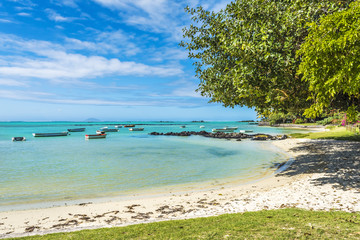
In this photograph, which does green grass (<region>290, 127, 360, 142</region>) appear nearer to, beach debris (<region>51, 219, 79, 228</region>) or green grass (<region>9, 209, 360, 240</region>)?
green grass (<region>9, 209, 360, 240</region>)

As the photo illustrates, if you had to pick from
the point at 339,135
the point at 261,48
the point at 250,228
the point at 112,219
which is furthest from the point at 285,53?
the point at 339,135

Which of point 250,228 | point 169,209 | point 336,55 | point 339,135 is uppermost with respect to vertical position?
point 336,55

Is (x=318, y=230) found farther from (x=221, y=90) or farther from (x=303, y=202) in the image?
(x=221, y=90)

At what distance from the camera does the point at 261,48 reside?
1009 centimetres

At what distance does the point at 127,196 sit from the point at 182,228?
6.56 metres

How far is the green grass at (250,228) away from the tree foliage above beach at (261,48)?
6474 millimetres

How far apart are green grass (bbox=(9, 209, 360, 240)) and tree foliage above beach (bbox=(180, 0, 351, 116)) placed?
647 cm

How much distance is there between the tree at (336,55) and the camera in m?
7.18

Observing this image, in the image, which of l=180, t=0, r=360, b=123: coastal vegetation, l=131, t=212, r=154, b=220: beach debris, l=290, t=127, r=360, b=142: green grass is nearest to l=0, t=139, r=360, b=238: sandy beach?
l=131, t=212, r=154, b=220: beach debris

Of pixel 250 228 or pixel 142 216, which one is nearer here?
pixel 250 228

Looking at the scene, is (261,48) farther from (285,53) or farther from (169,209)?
(169,209)

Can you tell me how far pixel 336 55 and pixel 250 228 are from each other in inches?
264

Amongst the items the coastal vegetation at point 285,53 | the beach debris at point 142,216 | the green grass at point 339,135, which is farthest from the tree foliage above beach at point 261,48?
the green grass at point 339,135

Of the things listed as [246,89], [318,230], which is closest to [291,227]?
[318,230]
